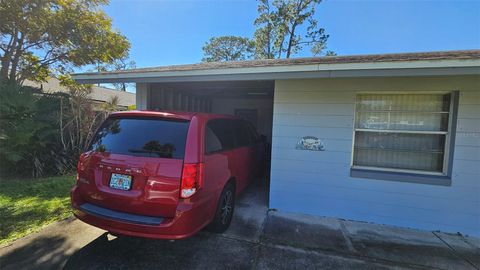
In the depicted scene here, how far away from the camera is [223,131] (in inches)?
145

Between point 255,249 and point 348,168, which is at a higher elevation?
point 348,168

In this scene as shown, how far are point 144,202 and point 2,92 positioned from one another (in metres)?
6.40

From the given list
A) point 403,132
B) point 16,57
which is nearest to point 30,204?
point 403,132

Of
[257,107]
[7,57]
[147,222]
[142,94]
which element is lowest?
[147,222]

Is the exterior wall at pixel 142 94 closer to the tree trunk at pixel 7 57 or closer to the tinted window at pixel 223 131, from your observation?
the tinted window at pixel 223 131

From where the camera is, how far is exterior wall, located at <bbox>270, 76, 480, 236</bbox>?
3723 mm

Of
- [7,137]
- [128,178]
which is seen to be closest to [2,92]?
[7,137]

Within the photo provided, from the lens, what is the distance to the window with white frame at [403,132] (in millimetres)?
3914

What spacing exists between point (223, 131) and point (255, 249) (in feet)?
5.75

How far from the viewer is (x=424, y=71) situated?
10.2 ft

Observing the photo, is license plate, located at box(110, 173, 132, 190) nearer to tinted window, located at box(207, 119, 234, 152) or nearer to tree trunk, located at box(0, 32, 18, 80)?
tinted window, located at box(207, 119, 234, 152)

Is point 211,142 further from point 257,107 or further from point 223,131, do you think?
point 257,107

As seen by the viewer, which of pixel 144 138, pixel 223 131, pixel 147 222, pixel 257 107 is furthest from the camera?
pixel 257 107

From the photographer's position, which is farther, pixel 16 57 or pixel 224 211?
pixel 16 57
